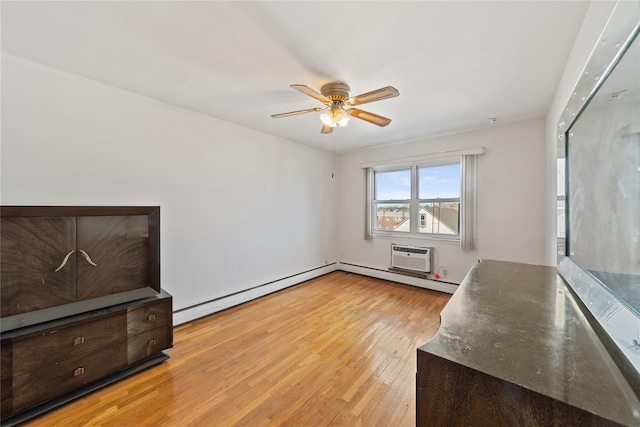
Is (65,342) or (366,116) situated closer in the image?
(65,342)

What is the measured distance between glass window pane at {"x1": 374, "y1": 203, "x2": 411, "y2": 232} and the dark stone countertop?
305 cm

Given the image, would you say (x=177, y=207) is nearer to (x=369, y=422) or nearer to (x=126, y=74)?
(x=126, y=74)

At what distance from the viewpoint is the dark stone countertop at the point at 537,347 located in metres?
0.57

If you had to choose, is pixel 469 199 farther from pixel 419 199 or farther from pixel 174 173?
pixel 174 173

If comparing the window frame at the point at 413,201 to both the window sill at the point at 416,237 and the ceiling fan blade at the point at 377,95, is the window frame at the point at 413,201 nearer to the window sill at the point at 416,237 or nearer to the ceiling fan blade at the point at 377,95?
the window sill at the point at 416,237

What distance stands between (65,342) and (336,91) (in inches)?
107

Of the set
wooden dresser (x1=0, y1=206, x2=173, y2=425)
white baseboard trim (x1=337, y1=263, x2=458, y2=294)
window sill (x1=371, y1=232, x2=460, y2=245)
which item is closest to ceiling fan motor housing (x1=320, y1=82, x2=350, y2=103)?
wooden dresser (x1=0, y1=206, x2=173, y2=425)

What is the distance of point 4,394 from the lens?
144 cm

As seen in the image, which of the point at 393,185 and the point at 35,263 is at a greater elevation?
the point at 393,185

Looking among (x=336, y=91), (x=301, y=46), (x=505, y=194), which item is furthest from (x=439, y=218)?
(x=301, y=46)

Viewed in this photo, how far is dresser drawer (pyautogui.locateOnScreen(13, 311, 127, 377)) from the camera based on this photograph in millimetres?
1507

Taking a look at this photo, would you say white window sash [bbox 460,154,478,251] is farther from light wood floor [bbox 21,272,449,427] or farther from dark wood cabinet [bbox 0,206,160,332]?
dark wood cabinet [bbox 0,206,160,332]

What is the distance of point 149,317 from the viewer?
2.04m

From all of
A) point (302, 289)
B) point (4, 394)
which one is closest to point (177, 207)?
point (4, 394)
